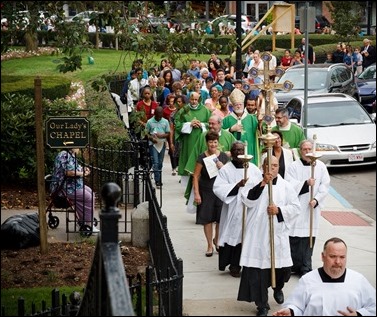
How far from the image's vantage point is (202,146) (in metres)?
14.7

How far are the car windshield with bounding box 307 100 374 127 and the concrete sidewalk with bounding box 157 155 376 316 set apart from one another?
3366 mm

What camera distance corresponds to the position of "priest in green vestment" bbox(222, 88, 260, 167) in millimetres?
14914

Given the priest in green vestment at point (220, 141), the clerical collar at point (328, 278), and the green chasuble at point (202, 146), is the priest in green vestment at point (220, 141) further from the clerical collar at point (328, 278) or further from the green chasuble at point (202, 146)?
the clerical collar at point (328, 278)

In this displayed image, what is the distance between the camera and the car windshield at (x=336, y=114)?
2078 cm

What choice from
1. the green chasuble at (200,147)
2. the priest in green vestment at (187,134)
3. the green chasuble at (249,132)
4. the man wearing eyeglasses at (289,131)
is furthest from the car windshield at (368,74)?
the man wearing eyeglasses at (289,131)

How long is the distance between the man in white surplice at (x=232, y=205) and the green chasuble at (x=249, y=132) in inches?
115

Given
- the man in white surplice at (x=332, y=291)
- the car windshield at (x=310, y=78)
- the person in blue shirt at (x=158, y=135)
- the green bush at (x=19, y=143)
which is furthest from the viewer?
the car windshield at (x=310, y=78)

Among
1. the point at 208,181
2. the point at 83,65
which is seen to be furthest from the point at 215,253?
the point at 83,65

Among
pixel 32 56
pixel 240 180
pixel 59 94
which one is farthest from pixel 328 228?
pixel 32 56

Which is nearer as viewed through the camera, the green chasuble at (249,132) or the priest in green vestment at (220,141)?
the priest in green vestment at (220,141)

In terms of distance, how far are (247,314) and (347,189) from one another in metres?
8.22

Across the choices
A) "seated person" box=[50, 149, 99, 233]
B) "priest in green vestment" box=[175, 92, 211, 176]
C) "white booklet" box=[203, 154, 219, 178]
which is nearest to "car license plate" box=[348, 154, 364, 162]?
"priest in green vestment" box=[175, 92, 211, 176]

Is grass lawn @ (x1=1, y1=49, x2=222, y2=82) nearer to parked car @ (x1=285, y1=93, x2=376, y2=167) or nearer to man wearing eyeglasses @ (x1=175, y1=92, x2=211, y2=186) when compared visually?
parked car @ (x1=285, y1=93, x2=376, y2=167)

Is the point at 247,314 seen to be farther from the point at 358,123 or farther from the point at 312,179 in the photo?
the point at 358,123
